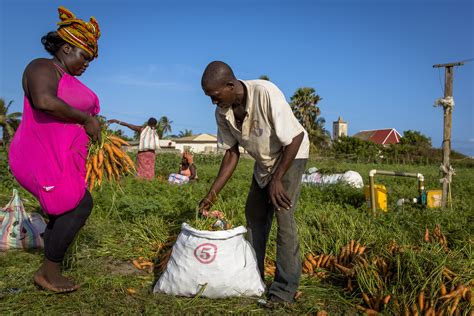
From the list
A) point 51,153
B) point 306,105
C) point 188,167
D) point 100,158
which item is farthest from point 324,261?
point 306,105

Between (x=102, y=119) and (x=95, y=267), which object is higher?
(x=102, y=119)

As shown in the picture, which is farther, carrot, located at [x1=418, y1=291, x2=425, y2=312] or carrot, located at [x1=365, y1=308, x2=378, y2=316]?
carrot, located at [x1=365, y1=308, x2=378, y2=316]

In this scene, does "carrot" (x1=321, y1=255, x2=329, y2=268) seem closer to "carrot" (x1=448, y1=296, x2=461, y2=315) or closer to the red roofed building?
"carrot" (x1=448, y1=296, x2=461, y2=315)

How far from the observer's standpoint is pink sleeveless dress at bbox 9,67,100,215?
8.71 feet

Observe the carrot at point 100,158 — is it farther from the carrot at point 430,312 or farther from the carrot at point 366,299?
the carrot at point 430,312

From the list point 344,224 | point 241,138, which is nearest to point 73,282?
point 241,138

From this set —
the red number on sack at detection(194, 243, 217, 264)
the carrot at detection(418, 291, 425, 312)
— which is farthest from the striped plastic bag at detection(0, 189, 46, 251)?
the carrot at detection(418, 291, 425, 312)

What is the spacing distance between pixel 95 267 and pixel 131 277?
0.39 m

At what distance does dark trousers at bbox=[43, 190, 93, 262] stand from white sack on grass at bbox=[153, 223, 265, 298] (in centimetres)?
70

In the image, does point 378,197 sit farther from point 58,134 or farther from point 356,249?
point 58,134

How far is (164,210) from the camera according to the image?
196 inches

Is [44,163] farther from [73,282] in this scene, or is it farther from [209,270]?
[209,270]

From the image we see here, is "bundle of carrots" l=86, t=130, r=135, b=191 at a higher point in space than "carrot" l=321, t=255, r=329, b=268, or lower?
higher

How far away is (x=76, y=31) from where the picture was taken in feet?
8.96
